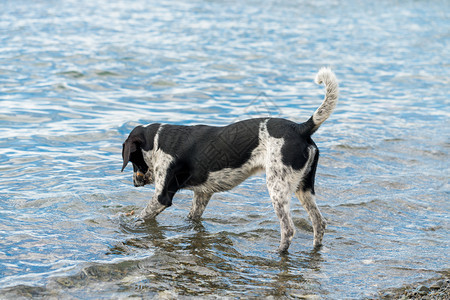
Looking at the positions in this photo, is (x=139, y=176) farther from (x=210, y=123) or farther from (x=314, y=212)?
(x=210, y=123)

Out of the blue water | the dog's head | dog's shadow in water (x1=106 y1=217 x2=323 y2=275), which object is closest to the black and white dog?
the dog's head

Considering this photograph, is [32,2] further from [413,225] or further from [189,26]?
[413,225]

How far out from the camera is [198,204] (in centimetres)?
696

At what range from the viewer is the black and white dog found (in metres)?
5.80

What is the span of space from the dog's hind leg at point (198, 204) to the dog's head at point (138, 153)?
0.60 m

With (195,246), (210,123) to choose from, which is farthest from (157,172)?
(210,123)

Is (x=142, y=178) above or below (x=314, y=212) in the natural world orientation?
above

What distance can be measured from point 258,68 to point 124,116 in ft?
23.0

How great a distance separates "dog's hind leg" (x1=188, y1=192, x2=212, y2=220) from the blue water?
15cm

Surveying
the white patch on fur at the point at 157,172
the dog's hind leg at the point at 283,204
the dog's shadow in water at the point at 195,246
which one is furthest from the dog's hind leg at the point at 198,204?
the dog's hind leg at the point at 283,204

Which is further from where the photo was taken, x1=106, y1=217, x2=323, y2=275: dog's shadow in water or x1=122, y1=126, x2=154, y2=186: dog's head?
x1=122, y1=126, x2=154, y2=186: dog's head

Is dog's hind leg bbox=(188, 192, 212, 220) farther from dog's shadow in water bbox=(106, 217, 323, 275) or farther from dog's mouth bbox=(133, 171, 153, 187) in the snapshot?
dog's mouth bbox=(133, 171, 153, 187)

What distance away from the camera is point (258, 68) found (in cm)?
1803

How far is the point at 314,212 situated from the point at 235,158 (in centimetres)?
107
